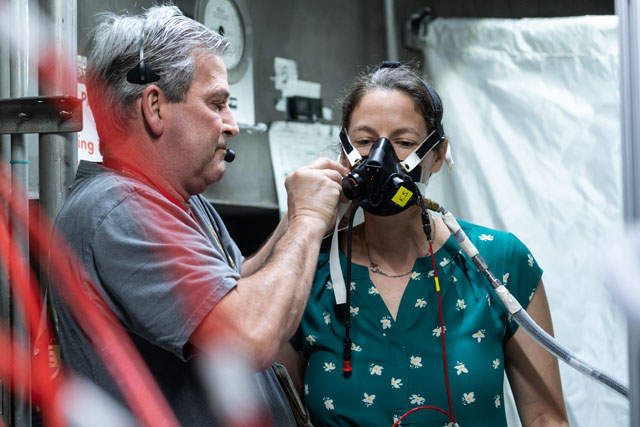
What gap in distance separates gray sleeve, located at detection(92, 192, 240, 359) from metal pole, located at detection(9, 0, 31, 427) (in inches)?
11.9

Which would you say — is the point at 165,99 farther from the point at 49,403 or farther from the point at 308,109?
the point at 308,109

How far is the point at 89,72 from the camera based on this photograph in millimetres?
1342

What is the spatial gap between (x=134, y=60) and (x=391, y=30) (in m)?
1.70

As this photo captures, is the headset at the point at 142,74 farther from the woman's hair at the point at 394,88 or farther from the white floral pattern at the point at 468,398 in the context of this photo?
the white floral pattern at the point at 468,398

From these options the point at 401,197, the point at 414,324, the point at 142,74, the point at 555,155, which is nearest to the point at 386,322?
the point at 414,324

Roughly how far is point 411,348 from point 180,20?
2.71 feet

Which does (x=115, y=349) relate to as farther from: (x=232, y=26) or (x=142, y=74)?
(x=232, y=26)

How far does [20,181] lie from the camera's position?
1321 millimetres

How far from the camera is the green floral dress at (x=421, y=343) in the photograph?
1.42 metres

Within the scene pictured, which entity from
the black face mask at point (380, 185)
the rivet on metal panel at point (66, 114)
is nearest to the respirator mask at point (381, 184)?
the black face mask at point (380, 185)

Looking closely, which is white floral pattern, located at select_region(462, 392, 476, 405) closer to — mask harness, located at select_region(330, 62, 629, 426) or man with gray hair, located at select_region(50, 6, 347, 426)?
mask harness, located at select_region(330, 62, 629, 426)

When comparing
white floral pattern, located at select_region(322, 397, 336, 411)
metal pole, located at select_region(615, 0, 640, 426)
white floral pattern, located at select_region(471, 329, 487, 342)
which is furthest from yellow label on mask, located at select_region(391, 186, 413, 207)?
metal pole, located at select_region(615, 0, 640, 426)

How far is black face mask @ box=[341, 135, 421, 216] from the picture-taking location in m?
1.45

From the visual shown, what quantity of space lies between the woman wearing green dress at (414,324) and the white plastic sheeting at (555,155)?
841 millimetres
